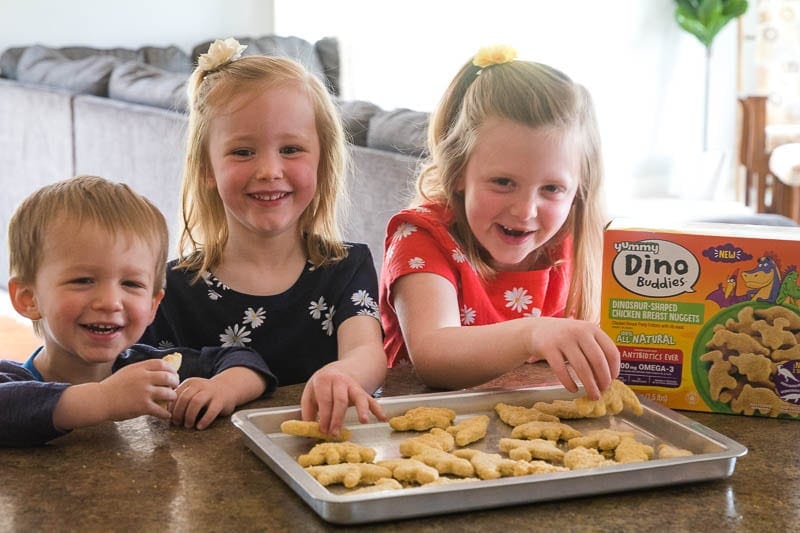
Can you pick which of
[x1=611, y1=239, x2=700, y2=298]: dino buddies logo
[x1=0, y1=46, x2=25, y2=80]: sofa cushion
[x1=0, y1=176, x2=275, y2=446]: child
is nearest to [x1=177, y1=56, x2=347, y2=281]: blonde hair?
[x1=0, y1=176, x2=275, y2=446]: child

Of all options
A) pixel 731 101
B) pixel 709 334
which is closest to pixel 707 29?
pixel 731 101

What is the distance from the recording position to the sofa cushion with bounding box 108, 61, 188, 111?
13.9ft

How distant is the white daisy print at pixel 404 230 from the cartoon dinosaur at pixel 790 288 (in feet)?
1.95

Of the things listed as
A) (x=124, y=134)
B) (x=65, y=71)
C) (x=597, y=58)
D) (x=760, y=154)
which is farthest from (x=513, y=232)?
(x=597, y=58)

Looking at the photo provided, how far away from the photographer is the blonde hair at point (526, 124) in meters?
1.57

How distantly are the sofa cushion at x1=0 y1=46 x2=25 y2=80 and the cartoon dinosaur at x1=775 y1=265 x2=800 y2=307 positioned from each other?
515 cm

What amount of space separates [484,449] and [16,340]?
147 inches

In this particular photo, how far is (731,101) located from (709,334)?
→ 298 inches

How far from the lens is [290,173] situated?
5.04 feet

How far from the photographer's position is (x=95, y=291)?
1.22m

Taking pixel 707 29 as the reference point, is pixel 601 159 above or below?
below

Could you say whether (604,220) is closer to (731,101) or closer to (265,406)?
(265,406)

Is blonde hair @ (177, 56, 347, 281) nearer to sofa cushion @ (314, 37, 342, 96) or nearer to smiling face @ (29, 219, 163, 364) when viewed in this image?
smiling face @ (29, 219, 163, 364)

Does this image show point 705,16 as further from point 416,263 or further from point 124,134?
point 416,263
